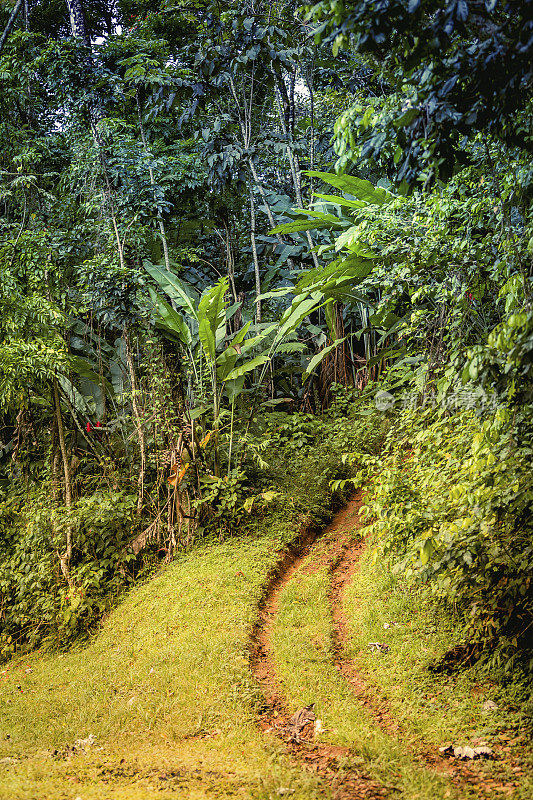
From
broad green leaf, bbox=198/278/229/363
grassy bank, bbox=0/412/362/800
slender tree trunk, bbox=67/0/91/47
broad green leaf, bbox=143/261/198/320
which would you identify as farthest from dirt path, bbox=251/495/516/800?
slender tree trunk, bbox=67/0/91/47

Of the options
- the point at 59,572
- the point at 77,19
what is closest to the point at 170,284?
the point at 59,572

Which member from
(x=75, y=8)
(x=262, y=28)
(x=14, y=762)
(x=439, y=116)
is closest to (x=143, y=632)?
(x=14, y=762)

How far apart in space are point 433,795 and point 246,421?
4.72 metres

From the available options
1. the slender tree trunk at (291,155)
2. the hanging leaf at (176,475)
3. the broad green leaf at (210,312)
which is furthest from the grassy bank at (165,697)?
the slender tree trunk at (291,155)

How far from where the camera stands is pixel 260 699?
3.52 meters

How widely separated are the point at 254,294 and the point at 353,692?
706cm

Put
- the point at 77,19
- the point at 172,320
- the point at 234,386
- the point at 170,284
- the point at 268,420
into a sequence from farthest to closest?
the point at 77,19
the point at 268,420
the point at 170,284
the point at 234,386
the point at 172,320

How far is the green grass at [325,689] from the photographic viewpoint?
8.88 ft

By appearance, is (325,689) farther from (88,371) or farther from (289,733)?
(88,371)

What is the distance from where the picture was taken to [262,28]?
263 inches

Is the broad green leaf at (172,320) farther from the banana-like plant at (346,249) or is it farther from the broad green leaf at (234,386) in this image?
the banana-like plant at (346,249)

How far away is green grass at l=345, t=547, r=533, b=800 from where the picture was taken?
9.58 ft

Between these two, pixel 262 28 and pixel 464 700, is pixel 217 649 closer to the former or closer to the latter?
pixel 464 700

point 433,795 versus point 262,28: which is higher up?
point 262,28
